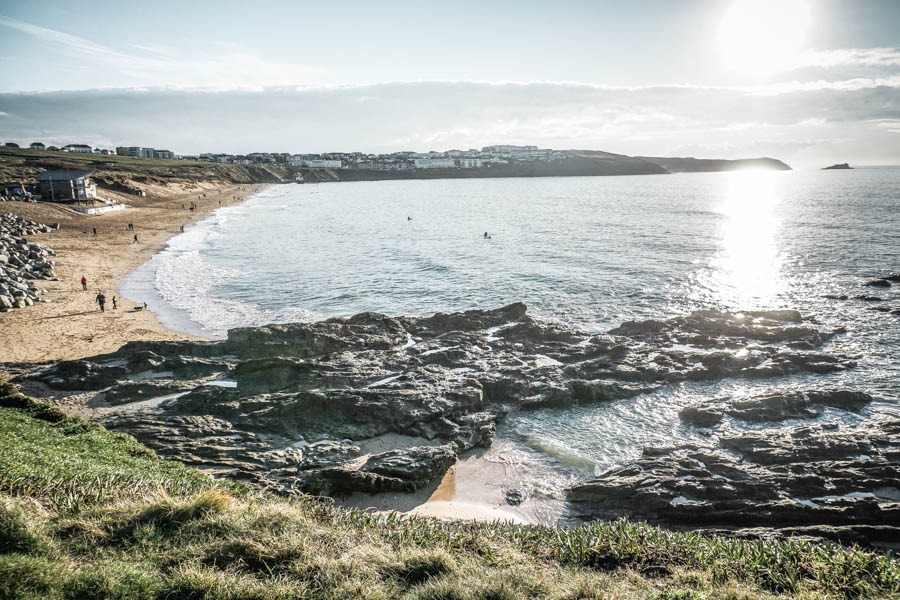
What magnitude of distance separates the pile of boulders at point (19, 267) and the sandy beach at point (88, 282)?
2.66 ft

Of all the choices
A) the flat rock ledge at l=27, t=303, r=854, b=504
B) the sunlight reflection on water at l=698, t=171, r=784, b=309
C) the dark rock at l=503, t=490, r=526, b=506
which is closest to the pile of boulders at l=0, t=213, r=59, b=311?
the flat rock ledge at l=27, t=303, r=854, b=504

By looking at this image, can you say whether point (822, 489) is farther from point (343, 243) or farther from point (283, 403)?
point (343, 243)

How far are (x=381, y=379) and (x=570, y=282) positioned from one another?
2382cm

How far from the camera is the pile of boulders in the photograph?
1298 inches

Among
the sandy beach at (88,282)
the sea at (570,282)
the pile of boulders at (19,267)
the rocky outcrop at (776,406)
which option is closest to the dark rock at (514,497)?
the sea at (570,282)

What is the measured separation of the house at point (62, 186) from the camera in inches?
2990

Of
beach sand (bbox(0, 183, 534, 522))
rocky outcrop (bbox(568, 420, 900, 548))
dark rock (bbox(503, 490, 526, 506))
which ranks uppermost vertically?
beach sand (bbox(0, 183, 534, 522))

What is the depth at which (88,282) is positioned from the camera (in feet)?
133

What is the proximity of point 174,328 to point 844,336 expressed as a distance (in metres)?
Answer: 37.9

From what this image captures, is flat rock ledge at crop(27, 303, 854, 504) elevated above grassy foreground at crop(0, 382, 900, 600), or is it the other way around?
grassy foreground at crop(0, 382, 900, 600)

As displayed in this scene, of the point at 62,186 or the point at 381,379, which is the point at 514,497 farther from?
the point at 62,186

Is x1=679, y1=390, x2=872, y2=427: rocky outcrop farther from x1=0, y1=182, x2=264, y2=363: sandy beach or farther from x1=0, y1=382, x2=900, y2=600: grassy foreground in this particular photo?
x1=0, y1=182, x2=264, y2=363: sandy beach

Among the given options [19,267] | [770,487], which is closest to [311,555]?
[770,487]

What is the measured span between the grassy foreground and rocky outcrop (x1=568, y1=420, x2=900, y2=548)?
285 cm
